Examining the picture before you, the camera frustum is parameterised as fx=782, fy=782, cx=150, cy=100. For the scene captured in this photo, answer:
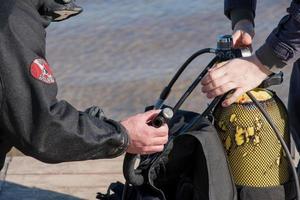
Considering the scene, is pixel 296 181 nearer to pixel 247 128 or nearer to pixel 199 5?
pixel 247 128

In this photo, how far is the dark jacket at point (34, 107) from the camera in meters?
2.29

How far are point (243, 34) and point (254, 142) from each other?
0.57 meters

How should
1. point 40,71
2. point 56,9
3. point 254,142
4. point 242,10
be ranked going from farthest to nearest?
point 242,10, point 254,142, point 56,9, point 40,71

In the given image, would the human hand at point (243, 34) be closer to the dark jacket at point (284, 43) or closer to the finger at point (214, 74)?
the dark jacket at point (284, 43)

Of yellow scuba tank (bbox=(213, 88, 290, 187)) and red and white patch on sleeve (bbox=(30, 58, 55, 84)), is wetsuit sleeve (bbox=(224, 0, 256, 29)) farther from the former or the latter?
red and white patch on sleeve (bbox=(30, 58, 55, 84))

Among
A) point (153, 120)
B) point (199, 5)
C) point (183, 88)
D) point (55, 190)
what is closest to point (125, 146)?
point (153, 120)

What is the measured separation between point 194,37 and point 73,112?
206 inches

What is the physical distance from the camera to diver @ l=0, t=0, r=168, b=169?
229 cm

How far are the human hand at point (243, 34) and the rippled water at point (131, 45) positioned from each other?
2.64 metres

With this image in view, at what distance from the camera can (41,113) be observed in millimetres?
2342

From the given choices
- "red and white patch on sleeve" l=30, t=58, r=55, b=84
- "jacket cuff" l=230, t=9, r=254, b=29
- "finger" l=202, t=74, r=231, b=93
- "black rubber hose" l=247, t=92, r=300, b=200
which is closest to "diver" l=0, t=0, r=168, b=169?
"red and white patch on sleeve" l=30, t=58, r=55, b=84

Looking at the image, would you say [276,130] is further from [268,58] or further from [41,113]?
[41,113]

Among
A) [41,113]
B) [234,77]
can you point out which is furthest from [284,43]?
[41,113]

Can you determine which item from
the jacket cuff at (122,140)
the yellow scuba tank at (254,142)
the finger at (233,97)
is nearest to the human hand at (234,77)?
the finger at (233,97)
